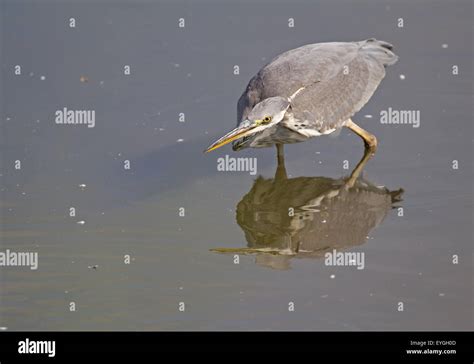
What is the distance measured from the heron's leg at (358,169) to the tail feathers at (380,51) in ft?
4.32

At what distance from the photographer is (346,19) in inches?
491

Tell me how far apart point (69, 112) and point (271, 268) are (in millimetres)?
4010

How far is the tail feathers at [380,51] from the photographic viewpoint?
10.5 meters

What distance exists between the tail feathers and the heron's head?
205 cm

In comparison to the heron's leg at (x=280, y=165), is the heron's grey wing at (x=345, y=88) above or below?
above

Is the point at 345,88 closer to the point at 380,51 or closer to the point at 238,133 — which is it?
the point at 380,51

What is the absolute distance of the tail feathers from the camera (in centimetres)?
1055

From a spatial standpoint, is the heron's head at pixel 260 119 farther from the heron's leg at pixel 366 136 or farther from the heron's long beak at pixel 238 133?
the heron's leg at pixel 366 136

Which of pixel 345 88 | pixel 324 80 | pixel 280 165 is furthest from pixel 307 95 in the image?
pixel 280 165

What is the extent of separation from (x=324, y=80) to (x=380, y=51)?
4.06 ft

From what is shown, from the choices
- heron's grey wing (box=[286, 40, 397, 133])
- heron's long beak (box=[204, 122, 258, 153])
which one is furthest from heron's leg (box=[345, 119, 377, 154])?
heron's long beak (box=[204, 122, 258, 153])

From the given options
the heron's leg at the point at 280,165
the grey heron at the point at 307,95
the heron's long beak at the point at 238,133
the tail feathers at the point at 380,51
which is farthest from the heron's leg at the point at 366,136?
the heron's long beak at the point at 238,133

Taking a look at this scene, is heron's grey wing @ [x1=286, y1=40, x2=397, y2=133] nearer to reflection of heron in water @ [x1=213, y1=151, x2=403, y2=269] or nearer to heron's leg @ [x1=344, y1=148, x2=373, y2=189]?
heron's leg @ [x1=344, y1=148, x2=373, y2=189]

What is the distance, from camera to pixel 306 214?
8758 millimetres
